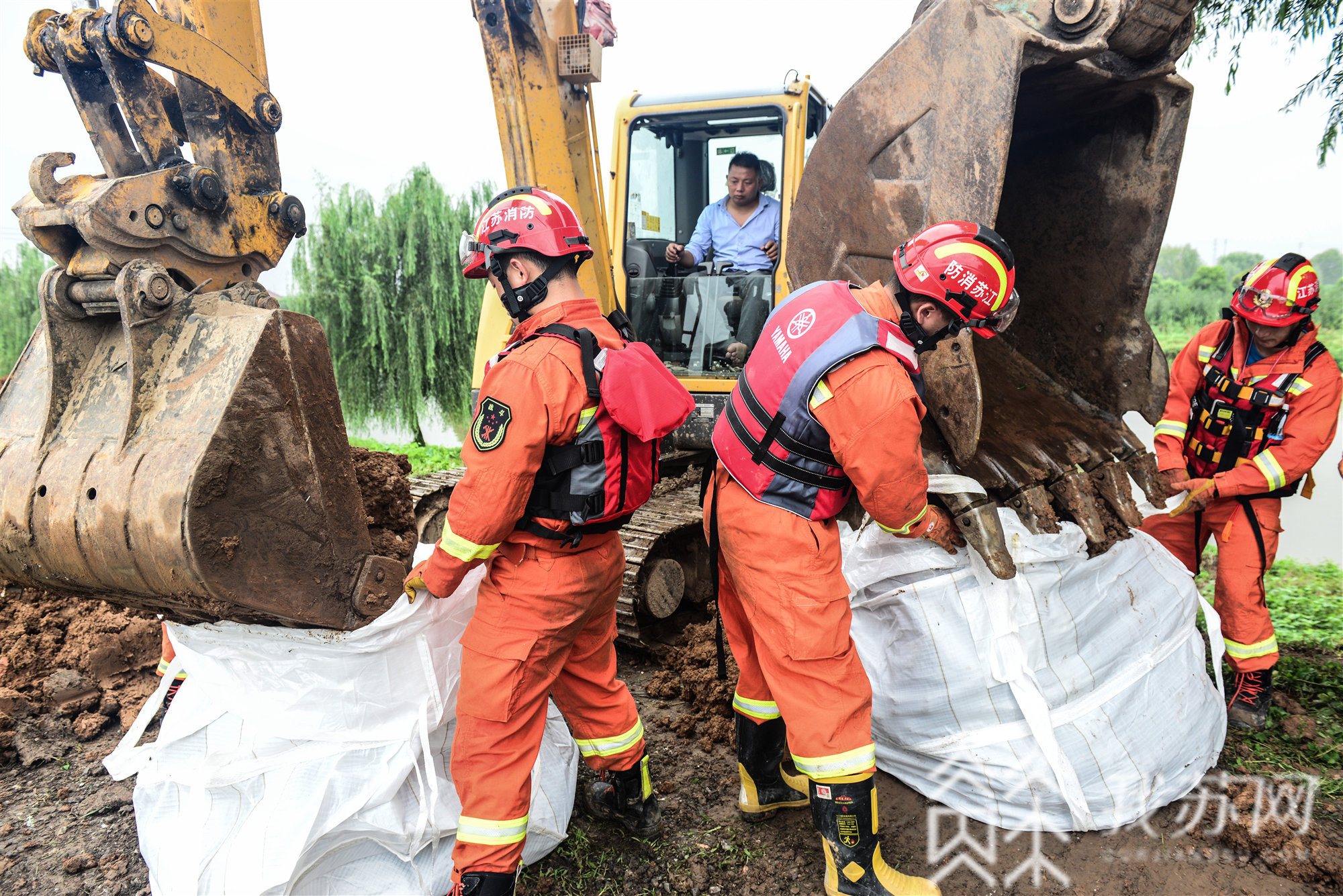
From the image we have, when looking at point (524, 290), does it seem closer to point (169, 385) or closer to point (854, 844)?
point (169, 385)

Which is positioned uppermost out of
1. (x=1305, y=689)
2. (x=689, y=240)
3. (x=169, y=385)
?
(x=689, y=240)

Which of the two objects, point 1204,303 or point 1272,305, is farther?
point 1204,303

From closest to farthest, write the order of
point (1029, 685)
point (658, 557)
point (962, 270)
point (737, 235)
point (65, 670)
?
point (962, 270)
point (1029, 685)
point (65, 670)
point (658, 557)
point (737, 235)

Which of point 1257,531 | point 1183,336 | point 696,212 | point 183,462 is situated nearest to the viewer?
point 183,462

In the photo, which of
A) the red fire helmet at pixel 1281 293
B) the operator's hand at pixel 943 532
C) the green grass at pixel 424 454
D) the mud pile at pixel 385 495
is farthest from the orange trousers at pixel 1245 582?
the green grass at pixel 424 454

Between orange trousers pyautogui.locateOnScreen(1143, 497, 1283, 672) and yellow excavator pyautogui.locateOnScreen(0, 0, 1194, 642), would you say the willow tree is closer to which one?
yellow excavator pyautogui.locateOnScreen(0, 0, 1194, 642)

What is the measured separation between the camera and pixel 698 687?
359cm

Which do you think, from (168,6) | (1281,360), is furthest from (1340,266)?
(168,6)

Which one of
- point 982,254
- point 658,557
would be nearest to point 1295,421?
point 982,254

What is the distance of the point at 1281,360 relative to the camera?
131 inches

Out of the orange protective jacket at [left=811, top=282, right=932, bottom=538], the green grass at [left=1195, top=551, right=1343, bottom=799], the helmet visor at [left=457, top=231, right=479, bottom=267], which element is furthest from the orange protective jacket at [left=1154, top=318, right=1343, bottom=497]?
the helmet visor at [left=457, top=231, right=479, bottom=267]

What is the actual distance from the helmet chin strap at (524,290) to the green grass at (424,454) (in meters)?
7.47

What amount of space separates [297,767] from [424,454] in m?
9.80

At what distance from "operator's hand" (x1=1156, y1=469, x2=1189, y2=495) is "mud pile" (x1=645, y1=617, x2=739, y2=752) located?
6.50 feet
